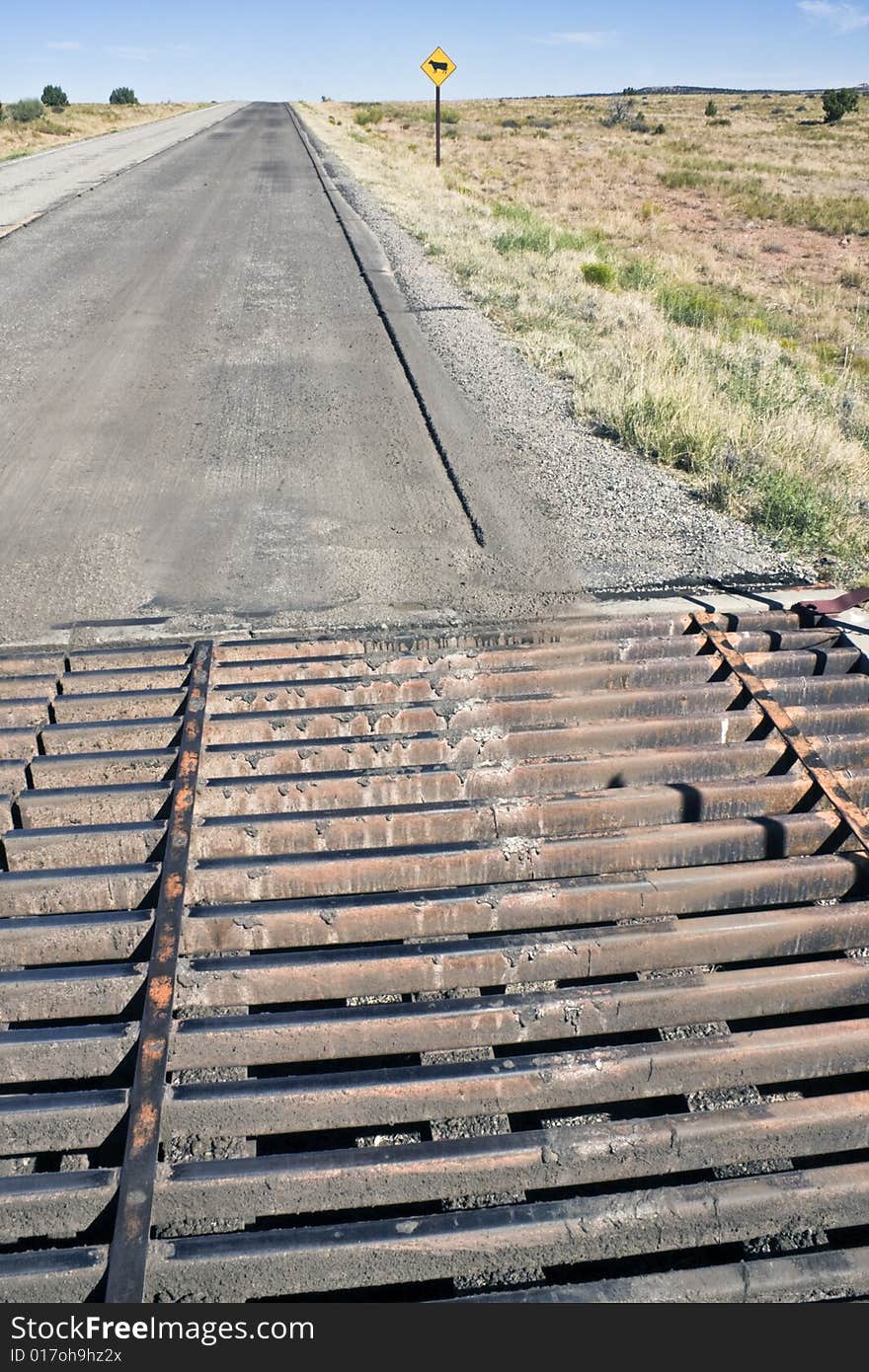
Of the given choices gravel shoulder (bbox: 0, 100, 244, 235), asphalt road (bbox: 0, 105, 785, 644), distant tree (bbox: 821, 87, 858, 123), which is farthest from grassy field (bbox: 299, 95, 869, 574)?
distant tree (bbox: 821, 87, 858, 123)

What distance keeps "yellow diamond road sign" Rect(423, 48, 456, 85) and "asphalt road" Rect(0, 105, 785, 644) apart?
16181 millimetres

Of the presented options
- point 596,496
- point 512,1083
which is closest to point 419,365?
point 596,496

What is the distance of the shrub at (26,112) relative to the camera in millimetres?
45963

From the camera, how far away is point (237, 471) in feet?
21.2

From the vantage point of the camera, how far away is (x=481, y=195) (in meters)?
24.5

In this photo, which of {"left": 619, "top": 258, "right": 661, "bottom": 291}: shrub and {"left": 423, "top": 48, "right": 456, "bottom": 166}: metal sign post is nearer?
{"left": 619, "top": 258, "right": 661, "bottom": 291}: shrub

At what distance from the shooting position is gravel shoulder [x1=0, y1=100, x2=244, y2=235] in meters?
18.5

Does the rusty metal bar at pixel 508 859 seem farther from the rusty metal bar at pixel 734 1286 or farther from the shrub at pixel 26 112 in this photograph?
the shrub at pixel 26 112

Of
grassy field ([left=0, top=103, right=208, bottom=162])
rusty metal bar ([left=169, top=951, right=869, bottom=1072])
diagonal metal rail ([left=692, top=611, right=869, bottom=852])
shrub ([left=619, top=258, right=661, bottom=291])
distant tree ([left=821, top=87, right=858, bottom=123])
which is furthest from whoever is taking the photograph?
distant tree ([left=821, top=87, right=858, bottom=123])

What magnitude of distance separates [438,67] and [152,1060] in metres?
27.9

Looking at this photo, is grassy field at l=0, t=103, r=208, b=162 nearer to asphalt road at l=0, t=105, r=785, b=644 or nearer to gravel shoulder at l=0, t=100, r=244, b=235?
gravel shoulder at l=0, t=100, r=244, b=235

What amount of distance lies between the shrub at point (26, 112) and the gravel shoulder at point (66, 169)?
878 cm

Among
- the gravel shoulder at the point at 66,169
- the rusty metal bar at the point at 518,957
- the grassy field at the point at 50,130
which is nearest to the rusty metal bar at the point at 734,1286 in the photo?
the rusty metal bar at the point at 518,957

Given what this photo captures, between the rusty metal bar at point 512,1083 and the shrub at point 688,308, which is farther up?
the shrub at point 688,308
